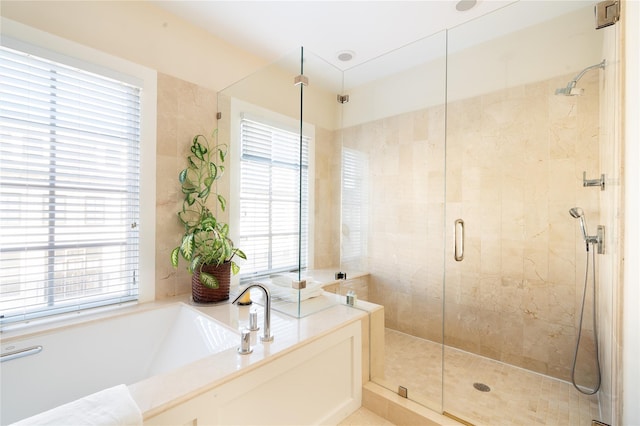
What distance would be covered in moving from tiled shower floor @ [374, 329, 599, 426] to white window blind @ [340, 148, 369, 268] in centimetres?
68

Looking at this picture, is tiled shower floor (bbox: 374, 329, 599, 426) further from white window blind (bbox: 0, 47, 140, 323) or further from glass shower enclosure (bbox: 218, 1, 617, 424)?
white window blind (bbox: 0, 47, 140, 323)

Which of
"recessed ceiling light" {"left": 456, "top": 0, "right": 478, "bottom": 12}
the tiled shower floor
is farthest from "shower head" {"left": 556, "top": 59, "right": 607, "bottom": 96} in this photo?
the tiled shower floor

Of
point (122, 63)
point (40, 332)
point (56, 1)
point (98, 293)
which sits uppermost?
point (56, 1)

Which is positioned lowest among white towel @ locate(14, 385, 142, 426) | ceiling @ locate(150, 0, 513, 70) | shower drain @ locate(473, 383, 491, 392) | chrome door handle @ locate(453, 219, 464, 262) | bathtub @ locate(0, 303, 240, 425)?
shower drain @ locate(473, 383, 491, 392)

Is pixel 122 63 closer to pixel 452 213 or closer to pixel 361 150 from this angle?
pixel 361 150

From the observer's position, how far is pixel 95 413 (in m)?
0.86

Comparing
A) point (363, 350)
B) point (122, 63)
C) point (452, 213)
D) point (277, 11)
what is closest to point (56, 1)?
point (122, 63)

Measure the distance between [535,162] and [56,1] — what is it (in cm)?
324

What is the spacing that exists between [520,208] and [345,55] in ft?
6.43

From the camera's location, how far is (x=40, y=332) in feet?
4.87

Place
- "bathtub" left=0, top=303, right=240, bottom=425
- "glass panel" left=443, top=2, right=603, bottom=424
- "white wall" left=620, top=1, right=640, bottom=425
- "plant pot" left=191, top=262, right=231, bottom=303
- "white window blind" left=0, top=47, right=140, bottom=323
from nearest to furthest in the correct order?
1. "white wall" left=620, top=1, right=640, bottom=425
2. "bathtub" left=0, top=303, right=240, bottom=425
3. "white window blind" left=0, top=47, right=140, bottom=323
4. "glass panel" left=443, top=2, right=603, bottom=424
5. "plant pot" left=191, top=262, right=231, bottom=303

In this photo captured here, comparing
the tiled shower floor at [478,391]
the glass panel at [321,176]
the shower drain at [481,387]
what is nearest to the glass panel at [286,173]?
the glass panel at [321,176]

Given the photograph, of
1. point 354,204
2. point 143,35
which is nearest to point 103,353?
point 354,204

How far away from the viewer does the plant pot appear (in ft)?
6.47
